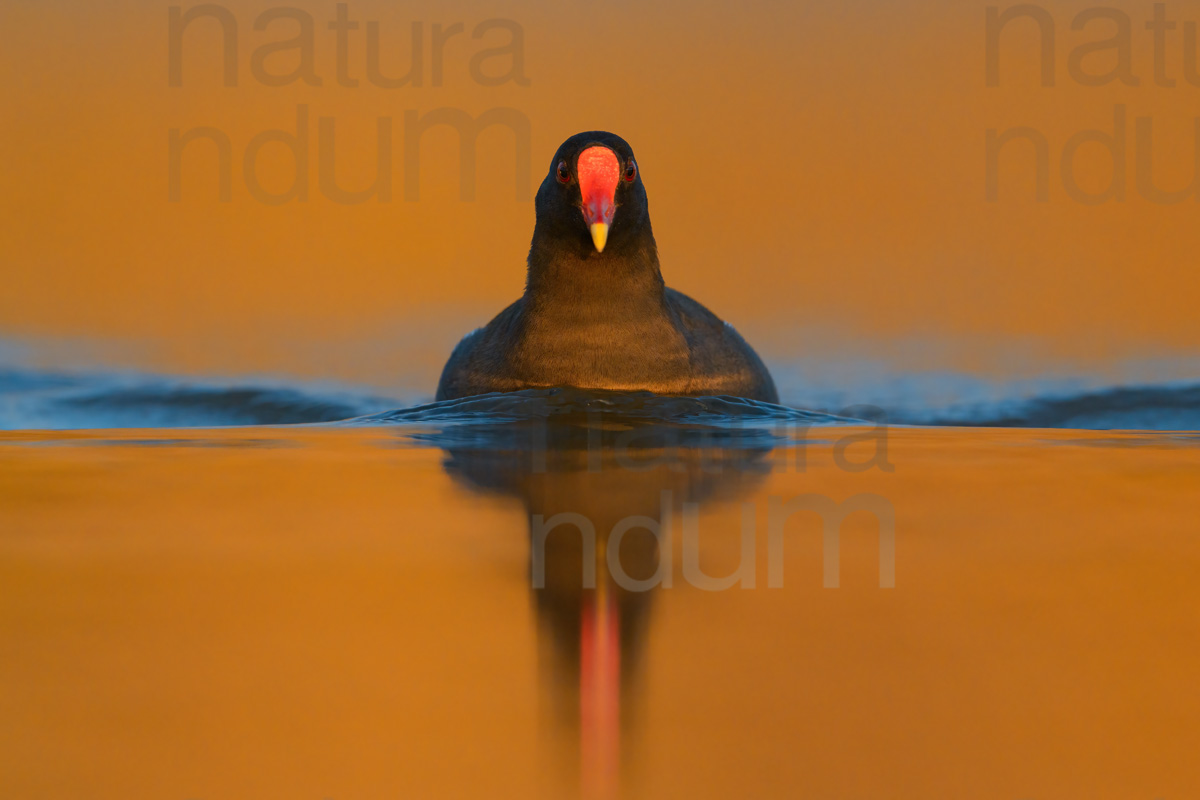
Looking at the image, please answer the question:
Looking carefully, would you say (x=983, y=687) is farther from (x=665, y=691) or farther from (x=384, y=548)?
(x=384, y=548)

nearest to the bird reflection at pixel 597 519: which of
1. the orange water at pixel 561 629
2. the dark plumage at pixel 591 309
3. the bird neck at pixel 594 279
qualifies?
the orange water at pixel 561 629

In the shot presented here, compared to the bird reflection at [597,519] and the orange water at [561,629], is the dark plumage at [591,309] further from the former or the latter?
the orange water at [561,629]

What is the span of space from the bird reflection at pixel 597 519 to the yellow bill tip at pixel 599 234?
28.6 inches

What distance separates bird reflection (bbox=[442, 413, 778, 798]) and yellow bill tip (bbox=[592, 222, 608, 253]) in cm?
73

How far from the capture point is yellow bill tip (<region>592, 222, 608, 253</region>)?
4.53 metres

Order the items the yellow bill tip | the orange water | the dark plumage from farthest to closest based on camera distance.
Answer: the dark plumage → the yellow bill tip → the orange water

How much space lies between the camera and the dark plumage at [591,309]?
486 cm

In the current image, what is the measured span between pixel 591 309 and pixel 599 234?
0.48 metres

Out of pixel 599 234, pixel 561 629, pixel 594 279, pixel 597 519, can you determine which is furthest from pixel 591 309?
pixel 561 629

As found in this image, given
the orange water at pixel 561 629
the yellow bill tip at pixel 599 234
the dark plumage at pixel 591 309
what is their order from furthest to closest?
1. the dark plumage at pixel 591 309
2. the yellow bill tip at pixel 599 234
3. the orange water at pixel 561 629

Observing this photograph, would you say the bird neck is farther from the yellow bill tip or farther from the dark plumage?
the yellow bill tip

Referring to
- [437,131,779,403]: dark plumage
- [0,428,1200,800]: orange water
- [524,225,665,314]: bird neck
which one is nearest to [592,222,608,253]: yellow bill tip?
[437,131,779,403]: dark plumage

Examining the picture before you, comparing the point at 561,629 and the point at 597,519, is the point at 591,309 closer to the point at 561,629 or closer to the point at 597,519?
→ the point at 597,519

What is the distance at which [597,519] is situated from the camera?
2.32m
